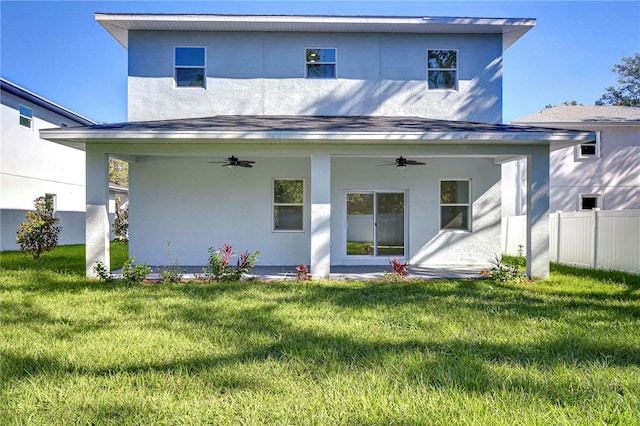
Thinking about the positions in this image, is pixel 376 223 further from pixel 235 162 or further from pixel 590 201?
pixel 590 201

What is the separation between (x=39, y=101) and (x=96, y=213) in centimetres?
1198

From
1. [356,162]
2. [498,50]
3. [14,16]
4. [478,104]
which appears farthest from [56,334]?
[14,16]

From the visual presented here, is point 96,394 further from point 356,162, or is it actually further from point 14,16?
point 14,16

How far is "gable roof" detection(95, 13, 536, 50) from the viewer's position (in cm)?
1055

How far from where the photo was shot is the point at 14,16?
15.7 metres

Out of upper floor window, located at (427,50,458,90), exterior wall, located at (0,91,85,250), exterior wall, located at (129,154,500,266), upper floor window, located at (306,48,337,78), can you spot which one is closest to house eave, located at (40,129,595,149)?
exterior wall, located at (129,154,500,266)

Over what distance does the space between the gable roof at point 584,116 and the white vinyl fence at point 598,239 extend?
21.9 feet

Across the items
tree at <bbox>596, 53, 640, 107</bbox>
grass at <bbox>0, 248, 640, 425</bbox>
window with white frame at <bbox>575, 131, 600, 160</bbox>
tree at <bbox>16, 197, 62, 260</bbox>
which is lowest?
grass at <bbox>0, 248, 640, 425</bbox>

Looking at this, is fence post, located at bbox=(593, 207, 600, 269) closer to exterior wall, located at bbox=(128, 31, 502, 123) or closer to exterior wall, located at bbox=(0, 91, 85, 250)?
exterior wall, located at bbox=(128, 31, 502, 123)

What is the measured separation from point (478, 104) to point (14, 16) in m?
18.4

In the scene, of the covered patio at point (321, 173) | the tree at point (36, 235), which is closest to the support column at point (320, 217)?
the covered patio at point (321, 173)

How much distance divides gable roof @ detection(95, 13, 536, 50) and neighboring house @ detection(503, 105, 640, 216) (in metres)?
7.84

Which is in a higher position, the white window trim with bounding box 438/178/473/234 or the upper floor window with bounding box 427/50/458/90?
the upper floor window with bounding box 427/50/458/90

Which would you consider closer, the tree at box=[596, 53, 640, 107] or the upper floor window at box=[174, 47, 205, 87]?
the upper floor window at box=[174, 47, 205, 87]
